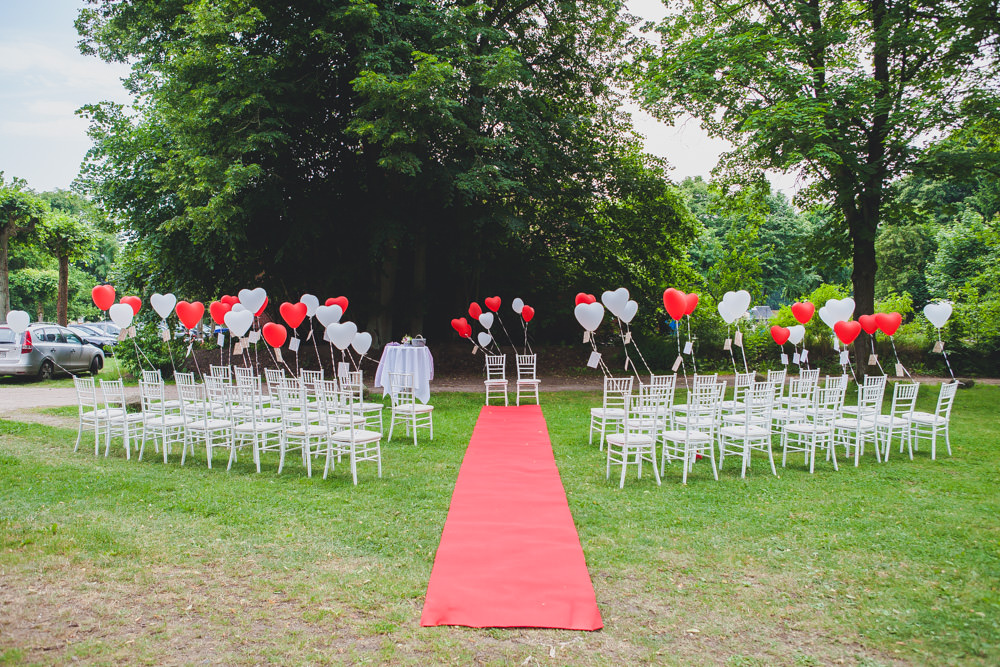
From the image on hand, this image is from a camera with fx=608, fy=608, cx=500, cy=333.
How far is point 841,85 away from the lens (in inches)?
502

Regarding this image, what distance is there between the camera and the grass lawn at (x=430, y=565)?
332 centimetres

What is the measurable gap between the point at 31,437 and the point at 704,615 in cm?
945

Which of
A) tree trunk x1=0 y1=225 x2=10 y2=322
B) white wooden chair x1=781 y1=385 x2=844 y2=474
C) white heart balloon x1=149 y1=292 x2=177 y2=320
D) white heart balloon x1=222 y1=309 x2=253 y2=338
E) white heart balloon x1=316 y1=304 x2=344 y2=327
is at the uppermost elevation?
tree trunk x1=0 y1=225 x2=10 y2=322

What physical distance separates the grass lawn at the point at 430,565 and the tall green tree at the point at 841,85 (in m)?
8.07

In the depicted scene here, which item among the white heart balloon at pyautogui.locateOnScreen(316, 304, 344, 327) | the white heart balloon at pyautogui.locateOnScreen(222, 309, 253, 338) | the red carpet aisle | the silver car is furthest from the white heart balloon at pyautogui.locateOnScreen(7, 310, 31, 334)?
the silver car

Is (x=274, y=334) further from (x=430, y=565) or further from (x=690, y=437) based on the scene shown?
(x=690, y=437)

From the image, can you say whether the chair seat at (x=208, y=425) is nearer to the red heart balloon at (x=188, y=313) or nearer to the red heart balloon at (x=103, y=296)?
the red heart balloon at (x=188, y=313)

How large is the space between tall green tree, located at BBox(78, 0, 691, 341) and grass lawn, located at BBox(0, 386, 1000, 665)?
26.3ft

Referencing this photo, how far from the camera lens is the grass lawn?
332 cm

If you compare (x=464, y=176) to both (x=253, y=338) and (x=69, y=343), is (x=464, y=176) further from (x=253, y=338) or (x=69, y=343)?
(x=69, y=343)

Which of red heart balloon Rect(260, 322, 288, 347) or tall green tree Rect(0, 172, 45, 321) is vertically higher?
tall green tree Rect(0, 172, 45, 321)

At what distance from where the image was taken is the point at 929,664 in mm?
3203

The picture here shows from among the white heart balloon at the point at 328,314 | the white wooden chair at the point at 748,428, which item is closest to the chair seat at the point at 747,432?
the white wooden chair at the point at 748,428

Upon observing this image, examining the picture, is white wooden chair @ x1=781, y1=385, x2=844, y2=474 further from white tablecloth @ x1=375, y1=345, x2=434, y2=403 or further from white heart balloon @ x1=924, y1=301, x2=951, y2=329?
white tablecloth @ x1=375, y1=345, x2=434, y2=403
